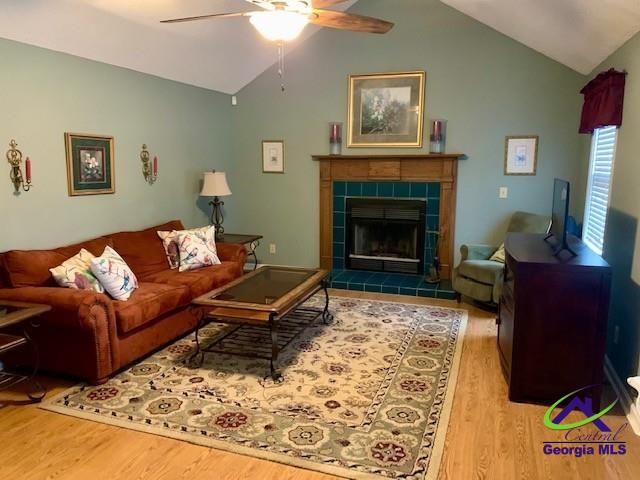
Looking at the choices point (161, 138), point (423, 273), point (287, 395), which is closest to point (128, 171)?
point (161, 138)

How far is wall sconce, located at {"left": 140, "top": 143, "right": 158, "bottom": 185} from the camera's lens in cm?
464

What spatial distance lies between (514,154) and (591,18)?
206cm

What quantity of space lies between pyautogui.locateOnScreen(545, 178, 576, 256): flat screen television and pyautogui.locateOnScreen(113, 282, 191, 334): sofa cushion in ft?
9.00

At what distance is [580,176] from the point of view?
474 centimetres

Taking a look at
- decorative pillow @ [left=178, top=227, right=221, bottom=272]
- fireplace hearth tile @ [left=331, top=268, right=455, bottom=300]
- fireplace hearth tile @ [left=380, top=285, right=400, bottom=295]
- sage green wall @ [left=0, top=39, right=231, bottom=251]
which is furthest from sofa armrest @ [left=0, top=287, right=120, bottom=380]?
fireplace hearth tile @ [left=380, top=285, right=400, bottom=295]

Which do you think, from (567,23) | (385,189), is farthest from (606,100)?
(385,189)

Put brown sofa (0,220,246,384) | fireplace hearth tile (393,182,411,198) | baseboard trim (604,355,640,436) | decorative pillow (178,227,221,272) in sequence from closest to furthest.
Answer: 1. baseboard trim (604,355,640,436)
2. brown sofa (0,220,246,384)
3. decorative pillow (178,227,221,272)
4. fireplace hearth tile (393,182,411,198)

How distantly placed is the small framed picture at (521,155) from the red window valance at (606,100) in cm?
106

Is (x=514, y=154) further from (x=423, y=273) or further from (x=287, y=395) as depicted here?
(x=287, y=395)

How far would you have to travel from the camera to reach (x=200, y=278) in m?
4.07

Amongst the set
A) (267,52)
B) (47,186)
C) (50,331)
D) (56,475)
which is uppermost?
(267,52)

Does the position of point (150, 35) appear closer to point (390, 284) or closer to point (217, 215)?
point (217, 215)

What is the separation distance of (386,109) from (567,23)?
2.21 metres

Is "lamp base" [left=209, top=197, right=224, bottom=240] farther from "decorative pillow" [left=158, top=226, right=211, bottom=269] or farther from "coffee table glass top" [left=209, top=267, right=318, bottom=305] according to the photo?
"coffee table glass top" [left=209, top=267, right=318, bottom=305]
